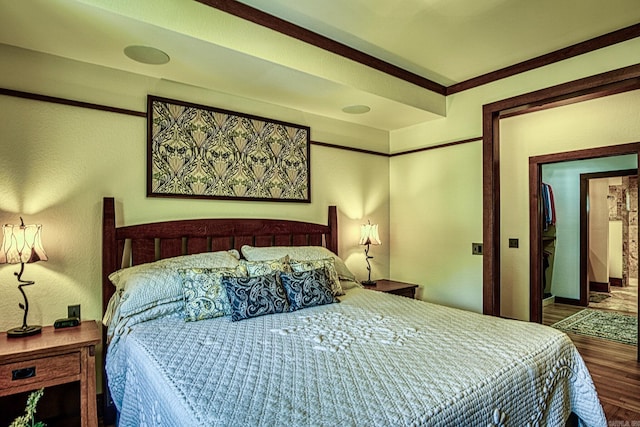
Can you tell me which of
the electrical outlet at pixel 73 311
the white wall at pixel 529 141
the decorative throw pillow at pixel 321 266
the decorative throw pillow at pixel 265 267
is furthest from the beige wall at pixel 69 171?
the white wall at pixel 529 141

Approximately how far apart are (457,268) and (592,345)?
1636 millimetres

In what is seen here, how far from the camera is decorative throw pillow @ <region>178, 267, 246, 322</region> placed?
2086mm

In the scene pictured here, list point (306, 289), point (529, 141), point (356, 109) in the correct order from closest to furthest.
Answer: point (306, 289)
point (356, 109)
point (529, 141)

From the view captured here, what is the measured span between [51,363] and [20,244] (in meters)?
0.68

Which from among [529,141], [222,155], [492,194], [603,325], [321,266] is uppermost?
[529,141]

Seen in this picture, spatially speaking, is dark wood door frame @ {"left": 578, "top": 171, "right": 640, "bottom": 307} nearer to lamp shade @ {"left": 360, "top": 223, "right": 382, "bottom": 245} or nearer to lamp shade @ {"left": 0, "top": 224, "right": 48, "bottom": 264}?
lamp shade @ {"left": 360, "top": 223, "right": 382, "bottom": 245}

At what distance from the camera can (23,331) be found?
1.99 m

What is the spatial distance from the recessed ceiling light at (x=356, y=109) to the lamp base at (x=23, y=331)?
9.37 ft

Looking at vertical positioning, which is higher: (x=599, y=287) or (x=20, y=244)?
(x=20, y=244)

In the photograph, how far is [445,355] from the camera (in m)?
1.55

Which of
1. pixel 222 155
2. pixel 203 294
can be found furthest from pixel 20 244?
pixel 222 155

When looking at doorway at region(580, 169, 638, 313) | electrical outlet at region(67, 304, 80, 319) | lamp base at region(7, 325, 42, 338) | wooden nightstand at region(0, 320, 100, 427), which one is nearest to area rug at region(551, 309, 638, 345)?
doorway at region(580, 169, 638, 313)

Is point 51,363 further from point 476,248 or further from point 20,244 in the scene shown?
point 476,248

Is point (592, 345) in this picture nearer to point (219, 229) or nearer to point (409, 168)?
point (409, 168)
